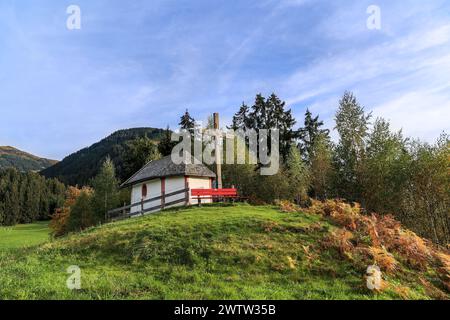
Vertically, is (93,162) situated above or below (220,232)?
above

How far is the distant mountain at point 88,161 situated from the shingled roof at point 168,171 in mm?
85864

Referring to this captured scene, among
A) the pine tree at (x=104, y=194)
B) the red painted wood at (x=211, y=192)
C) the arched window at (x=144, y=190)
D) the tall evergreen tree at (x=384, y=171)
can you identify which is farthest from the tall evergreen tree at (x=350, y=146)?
the pine tree at (x=104, y=194)

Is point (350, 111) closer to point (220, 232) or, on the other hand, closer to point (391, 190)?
point (391, 190)

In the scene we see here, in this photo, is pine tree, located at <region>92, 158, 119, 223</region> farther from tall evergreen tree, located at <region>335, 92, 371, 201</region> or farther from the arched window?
tall evergreen tree, located at <region>335, 92, 371, 201</region>

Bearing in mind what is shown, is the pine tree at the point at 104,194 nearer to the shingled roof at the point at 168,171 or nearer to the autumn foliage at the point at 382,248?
the shingled roof at the point at 168,171

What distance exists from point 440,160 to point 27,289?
26.5 m

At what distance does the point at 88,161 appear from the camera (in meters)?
162

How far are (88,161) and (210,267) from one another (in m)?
164

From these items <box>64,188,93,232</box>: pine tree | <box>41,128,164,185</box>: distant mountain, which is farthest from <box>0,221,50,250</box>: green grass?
<box>41,128,164,185</box>: distant mountain

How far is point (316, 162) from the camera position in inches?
1490

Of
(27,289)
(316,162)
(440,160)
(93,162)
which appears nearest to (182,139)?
(316,162)

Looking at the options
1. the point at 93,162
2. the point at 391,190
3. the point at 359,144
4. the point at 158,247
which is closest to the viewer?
the point at 158,247

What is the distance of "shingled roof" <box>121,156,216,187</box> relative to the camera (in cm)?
2946
